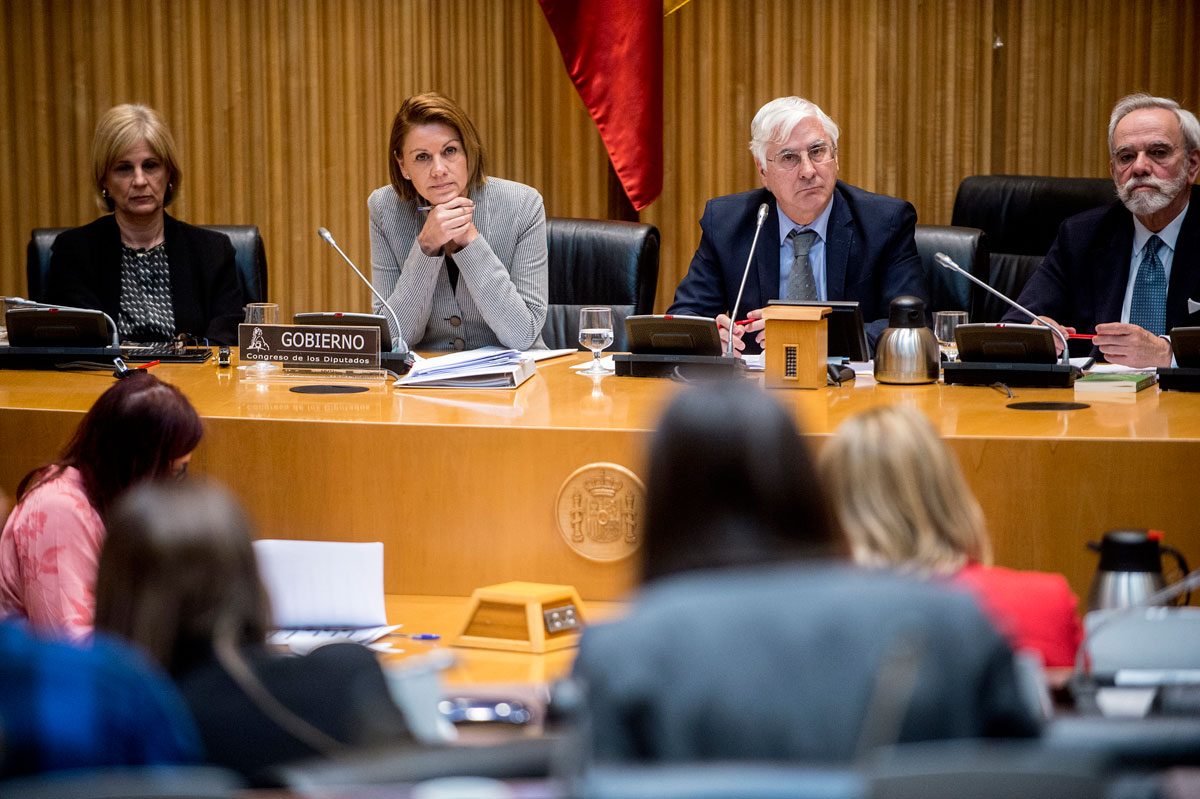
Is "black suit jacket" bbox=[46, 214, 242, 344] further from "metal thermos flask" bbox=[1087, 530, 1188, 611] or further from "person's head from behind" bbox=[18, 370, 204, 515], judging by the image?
"metal thermos flask" bbox=[1087, 530, 1188, 611]

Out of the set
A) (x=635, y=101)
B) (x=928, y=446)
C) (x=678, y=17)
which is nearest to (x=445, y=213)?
(x=635, y=101)

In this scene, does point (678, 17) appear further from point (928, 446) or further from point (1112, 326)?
point (928, 446)

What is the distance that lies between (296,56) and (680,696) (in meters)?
4.13

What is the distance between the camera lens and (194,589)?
1.33m

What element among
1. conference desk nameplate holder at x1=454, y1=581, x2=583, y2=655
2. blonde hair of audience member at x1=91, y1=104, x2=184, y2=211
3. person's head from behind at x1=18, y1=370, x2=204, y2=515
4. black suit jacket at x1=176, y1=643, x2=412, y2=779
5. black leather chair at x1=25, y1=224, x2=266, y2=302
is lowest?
conference desk nameplate holder at x1=454, y1=581, x2=583, y2=655

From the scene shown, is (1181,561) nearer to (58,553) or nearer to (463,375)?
(463,375)

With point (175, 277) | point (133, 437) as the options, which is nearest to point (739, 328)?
point (133, 437)

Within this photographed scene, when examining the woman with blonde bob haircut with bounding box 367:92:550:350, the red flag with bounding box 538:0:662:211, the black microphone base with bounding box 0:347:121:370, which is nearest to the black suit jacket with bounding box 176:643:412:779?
the black microphone base with bounding box 0:347:121:370

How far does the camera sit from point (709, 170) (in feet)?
15.3

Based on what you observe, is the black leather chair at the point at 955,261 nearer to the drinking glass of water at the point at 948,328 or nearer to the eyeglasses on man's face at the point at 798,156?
the eyeglasses on man's face at the point at 798,156

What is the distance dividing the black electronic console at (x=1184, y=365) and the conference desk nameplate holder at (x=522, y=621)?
1330mm

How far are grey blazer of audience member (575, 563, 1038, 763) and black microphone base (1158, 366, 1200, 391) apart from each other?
1791mm

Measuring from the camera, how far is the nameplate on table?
283 centimetres

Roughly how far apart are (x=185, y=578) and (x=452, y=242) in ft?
7.04
